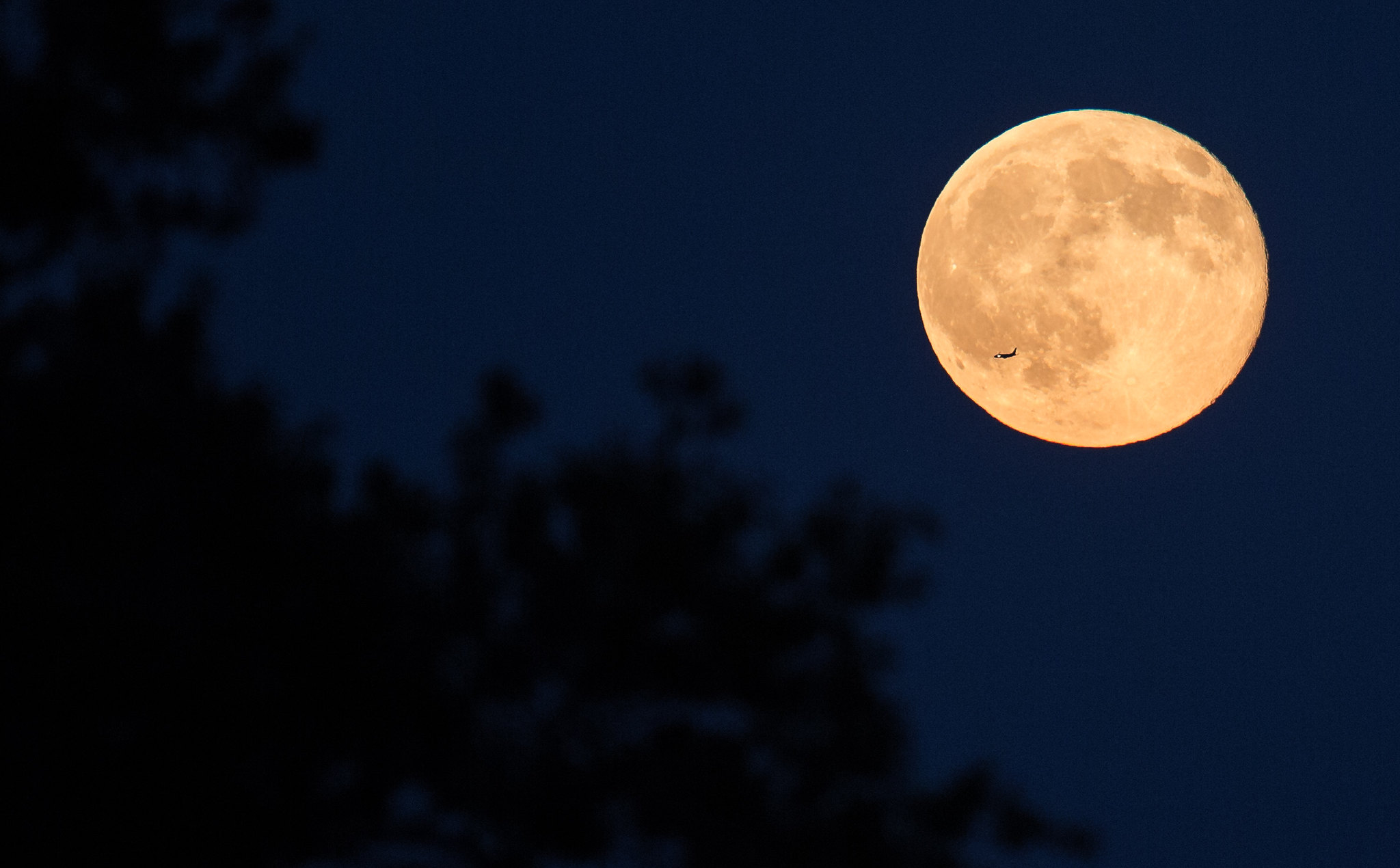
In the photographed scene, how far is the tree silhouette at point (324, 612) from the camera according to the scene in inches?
212

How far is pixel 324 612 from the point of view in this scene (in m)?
6.04

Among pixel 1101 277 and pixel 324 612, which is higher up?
pixel 1101 277

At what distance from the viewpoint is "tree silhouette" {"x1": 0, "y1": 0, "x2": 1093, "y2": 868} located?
5379mm

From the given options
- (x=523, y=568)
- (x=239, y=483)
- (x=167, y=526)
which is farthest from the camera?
(x=523, y=568)

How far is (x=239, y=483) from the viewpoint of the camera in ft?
19.6

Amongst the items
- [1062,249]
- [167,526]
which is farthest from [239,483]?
[1062,249]

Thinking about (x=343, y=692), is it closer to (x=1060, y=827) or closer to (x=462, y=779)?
(x=462, y=779)

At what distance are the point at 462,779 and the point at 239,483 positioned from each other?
197cm

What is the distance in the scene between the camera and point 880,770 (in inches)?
313

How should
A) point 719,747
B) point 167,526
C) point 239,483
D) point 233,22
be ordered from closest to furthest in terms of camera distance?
1. point 167,526
2. point 239,483
3. point 233,22
4. point 719,747

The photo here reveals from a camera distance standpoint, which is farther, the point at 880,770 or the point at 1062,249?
the point at 880,770

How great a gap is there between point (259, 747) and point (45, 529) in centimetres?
135

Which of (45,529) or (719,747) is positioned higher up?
(719,747)

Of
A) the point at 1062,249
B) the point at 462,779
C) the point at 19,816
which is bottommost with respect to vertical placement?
the point at 19,816
